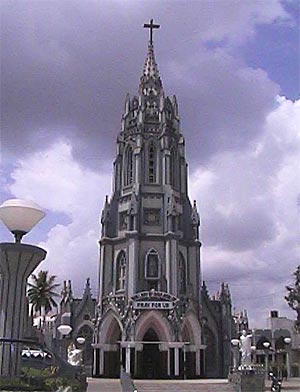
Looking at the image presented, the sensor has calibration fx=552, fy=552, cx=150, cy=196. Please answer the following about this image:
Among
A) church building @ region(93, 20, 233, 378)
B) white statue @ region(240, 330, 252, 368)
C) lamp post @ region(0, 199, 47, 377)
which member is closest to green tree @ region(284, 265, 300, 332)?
white statue @ region(240, 330, 252, 368)

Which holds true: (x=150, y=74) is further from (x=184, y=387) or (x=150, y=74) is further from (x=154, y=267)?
(x=184, y=387)

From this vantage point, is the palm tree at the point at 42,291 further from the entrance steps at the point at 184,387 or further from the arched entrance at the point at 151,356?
the entrance steps at the point at 184,387

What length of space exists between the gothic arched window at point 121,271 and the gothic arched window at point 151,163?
774 centimetres

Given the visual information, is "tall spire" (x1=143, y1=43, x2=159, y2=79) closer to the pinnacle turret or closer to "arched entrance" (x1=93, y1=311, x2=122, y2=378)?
the pinnacle turret

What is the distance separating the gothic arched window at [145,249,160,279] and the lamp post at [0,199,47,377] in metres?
36.2

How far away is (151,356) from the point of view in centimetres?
4650

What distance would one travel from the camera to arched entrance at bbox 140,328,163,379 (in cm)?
4581

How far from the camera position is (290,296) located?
3138 centimetres

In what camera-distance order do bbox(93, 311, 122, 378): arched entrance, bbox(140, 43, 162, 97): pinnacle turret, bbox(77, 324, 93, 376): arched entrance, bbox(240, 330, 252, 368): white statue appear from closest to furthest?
bbox(240, 330, 252, 368): white statue
bbox(93, 311, 122, 378): arched entrance
bbox(77, 324, 93, 376): arched entrance
bbox(140, 43, 162, 97): pinnacle turret

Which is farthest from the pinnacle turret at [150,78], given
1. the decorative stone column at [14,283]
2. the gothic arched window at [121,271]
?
the decorative stone column at [14,283]

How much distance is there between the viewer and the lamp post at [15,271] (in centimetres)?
1195

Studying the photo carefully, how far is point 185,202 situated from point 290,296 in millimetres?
23770

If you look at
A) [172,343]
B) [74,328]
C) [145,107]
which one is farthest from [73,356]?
[145,107]

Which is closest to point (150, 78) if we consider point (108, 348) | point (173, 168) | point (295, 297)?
point (173, 168)
